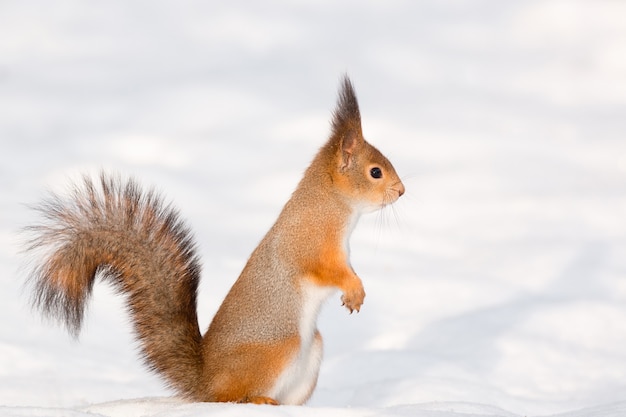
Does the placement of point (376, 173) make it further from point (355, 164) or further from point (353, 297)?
point (353, 297)

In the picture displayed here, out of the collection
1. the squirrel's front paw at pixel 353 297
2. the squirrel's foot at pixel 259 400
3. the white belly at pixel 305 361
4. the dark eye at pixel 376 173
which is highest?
the dark eye at pixel 376 173

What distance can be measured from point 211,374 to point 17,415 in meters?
1.13

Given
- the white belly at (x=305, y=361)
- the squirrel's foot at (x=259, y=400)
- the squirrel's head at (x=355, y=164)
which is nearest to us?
the squirrel's foot at (x=259, y=400)

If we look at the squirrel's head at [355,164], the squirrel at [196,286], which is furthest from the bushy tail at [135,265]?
the squirrel's head at [355,164]

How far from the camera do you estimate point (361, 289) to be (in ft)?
Answer: 17.7

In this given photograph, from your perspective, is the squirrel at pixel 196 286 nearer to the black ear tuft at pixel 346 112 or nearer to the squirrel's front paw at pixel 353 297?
the squirrel's front paw at pixel 353 297

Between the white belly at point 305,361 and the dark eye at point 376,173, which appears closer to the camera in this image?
the white belly at point 305,361

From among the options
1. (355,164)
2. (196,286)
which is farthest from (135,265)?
(355,164)

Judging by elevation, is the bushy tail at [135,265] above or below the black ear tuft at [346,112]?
below

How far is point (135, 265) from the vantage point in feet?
17.7

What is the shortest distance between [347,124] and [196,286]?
3.94ft

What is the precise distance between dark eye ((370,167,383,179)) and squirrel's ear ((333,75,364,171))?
129 mm

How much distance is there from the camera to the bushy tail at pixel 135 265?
5.30 metres

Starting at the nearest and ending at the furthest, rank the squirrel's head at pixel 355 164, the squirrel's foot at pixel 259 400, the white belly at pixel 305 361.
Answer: the squirrel's foot at pixel 259 400 → the white belly at pixel 305 361 → the squirrel's head at pixel 355 164
